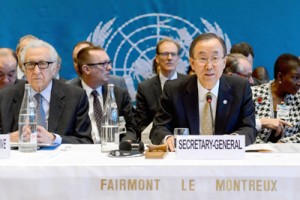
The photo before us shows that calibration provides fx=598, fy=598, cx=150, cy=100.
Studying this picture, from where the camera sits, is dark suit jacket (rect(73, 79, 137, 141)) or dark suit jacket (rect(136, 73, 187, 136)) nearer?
dark suit jacket (rect(73, 79, 137, 141))

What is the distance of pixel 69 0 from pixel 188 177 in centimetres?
481

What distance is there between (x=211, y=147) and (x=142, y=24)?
14.6 ft

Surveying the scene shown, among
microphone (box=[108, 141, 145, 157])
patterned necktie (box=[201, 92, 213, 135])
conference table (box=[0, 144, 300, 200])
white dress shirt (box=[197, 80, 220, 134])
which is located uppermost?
white dress shirt (box=[197, 80, 220, 134])

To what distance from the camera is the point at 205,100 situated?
3816mm

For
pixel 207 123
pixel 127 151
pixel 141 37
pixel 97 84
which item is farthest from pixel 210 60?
pixel 141 37

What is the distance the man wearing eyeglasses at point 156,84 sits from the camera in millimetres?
5711

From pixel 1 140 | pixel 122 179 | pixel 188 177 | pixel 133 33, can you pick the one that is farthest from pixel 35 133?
pixel 133 33

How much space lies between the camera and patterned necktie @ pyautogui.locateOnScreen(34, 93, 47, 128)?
386cm

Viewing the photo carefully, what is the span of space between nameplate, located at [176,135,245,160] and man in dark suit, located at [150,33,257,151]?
0.82 metres

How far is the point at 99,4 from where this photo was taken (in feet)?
23.3

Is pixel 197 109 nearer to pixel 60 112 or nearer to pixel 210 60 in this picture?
pixel 210 60

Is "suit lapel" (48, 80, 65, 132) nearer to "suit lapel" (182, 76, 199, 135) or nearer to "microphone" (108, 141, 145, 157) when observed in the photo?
"suit lapel" (182, 76, 199, 135)

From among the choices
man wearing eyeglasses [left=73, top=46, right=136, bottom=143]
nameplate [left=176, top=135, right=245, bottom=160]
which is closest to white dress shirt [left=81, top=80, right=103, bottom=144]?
man wearing eyeglasses [left=73, top=46, right=136, bottom=143]

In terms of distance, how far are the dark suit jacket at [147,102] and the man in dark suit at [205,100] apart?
5.77 feet
